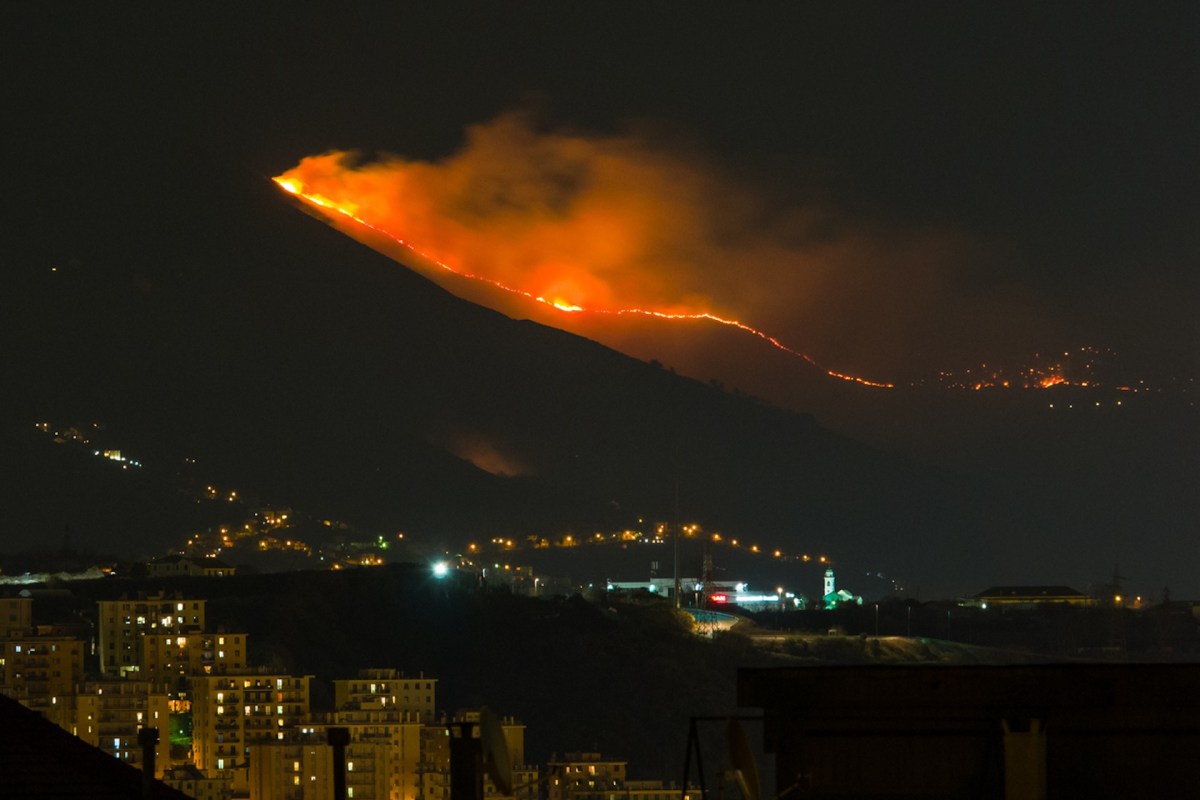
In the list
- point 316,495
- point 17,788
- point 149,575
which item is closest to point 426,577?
point 149,575

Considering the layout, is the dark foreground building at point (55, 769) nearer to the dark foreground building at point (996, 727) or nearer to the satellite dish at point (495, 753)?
the satellite dish at point (495, 753)

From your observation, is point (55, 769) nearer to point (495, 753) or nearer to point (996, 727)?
point (495, 753)

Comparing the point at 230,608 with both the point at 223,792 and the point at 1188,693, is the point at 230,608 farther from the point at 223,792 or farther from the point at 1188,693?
the point at 1188,693

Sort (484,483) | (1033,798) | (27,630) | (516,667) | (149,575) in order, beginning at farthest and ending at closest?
(484,483)
(149,575)
(516,667)
(27,630)
(1033,798)

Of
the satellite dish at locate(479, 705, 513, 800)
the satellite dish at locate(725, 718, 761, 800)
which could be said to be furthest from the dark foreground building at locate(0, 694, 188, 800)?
the satellite dish at locate(725, 718, 761, 800)

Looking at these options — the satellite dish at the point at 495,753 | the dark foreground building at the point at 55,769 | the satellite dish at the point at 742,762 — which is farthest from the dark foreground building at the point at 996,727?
the dark foreground building at the point at 55,769

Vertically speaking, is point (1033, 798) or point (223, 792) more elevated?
point (1033, 798)
